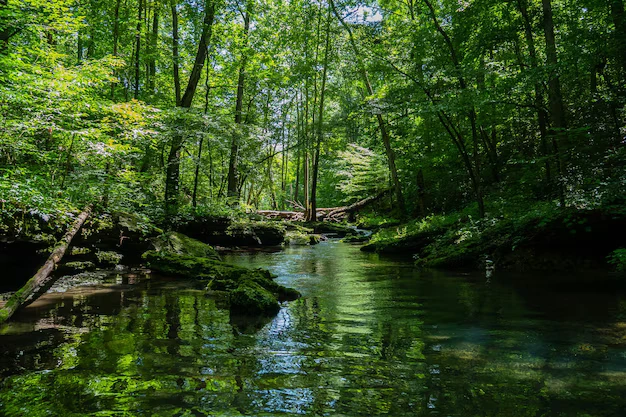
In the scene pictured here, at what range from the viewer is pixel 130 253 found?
31.0 ft

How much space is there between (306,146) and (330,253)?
31.7 feet

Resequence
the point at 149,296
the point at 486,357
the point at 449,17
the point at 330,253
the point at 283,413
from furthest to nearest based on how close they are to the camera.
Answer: the point at 330,253 → the point at 449,17 → the point at 149,296 → the point at 486,357 → the point at 283,413

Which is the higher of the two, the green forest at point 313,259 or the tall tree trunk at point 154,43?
the tall tree trunk at point 154,43

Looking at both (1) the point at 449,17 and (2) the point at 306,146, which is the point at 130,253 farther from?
(2) the point at 306,146

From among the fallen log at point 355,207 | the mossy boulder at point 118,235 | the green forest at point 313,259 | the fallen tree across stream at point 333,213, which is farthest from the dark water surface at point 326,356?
the fallen tree across stream at point 333,213

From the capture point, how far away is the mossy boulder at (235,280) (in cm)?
541

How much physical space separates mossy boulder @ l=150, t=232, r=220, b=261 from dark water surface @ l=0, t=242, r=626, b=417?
296cm

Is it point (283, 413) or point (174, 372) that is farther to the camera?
point (174, 372)

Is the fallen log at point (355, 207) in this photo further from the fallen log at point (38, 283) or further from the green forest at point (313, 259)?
the fallen log at point (38, 283)

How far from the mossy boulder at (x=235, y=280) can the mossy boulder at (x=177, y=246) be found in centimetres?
57

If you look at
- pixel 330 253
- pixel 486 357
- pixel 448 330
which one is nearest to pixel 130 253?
pixel 330 253

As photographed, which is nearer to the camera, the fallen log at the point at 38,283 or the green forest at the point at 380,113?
the fallen log at the point at 38,283

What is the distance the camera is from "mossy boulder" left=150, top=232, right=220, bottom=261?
943 centimetres

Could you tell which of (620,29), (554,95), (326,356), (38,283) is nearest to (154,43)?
(38,283)
